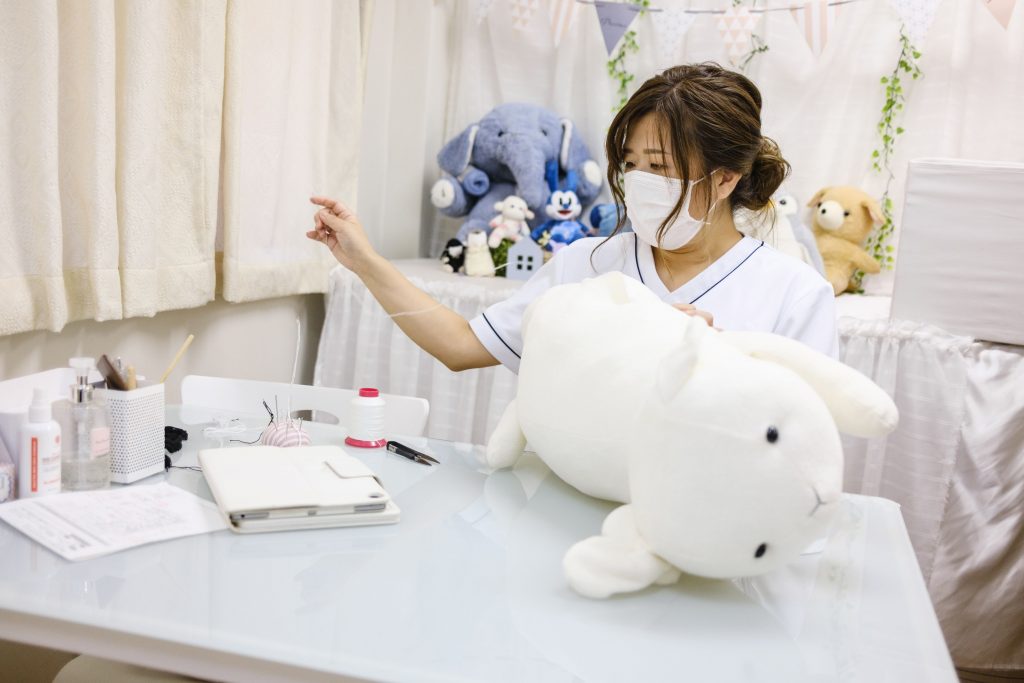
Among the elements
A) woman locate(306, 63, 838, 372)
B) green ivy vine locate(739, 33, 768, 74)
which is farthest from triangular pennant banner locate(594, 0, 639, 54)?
woman locate(306, 63, 838, 372)

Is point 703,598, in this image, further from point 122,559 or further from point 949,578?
point 949,578

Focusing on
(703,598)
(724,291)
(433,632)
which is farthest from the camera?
(724,291)

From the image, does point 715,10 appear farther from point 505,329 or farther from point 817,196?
point 505,329

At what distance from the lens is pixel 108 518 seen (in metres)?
0.91

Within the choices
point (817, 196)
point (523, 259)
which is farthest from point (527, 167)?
point (817, 196)

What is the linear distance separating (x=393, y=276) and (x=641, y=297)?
0.59 metres

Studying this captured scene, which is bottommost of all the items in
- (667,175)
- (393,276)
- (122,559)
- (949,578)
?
(949,578)

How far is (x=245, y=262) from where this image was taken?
2.06m

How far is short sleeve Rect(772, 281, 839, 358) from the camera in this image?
136 cm

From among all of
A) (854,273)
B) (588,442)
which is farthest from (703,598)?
(854,273)

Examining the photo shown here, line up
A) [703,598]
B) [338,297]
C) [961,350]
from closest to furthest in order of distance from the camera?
[703,598], [961,350], [338,297]

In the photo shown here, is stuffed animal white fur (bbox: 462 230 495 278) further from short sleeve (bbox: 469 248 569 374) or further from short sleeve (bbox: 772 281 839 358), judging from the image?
short sleeve (bbox: 772 281 839 358)

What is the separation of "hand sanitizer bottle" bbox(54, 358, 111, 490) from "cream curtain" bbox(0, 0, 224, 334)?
51cm

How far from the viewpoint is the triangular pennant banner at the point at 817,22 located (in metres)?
2.54
